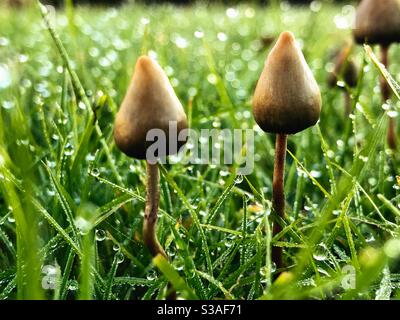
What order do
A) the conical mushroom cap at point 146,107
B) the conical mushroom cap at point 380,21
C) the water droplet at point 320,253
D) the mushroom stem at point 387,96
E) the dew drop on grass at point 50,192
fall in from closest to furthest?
the conical mushroom cap at point 146,107 < the water droplet at point 320,253 < the dew drop on grass at point 50,192 < the conical mushroom cap at point 380,21 < the mushroom stem at point 387,96

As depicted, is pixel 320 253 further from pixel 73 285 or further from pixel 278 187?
pixel 73 285

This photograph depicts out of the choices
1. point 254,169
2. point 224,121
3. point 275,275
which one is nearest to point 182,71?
point 224,121

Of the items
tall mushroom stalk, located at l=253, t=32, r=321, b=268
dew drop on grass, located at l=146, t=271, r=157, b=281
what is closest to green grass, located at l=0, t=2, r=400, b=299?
dew drop on grass, located at l=146, t=271, r=157, b=281

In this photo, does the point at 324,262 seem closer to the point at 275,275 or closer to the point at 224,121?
the point at 275,275

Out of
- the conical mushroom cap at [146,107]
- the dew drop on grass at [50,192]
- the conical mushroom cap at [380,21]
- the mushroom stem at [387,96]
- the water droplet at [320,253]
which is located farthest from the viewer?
the mushroom stem at [387,96]

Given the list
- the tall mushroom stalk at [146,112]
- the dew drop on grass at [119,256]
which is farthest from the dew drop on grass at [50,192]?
the tall mushroom stalk at [146,112]

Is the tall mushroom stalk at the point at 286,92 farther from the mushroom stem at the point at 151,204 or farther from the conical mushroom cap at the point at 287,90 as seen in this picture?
the mushroom stem at the point at 151,204
